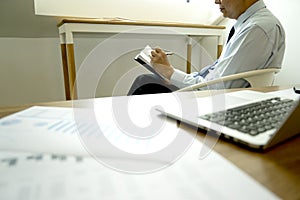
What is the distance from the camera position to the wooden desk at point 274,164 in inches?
9.1

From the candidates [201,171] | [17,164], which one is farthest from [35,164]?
[201,171]

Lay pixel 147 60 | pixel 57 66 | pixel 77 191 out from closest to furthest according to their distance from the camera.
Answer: pixel 77 191
pixel 147 60
pixel 57 66

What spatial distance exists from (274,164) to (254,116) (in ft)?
0.45

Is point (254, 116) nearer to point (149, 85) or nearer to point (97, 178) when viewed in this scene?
point (97, 178)

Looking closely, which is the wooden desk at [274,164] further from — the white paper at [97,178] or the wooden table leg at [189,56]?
the wooden table leg at [189,56]

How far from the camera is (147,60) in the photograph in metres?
1.27

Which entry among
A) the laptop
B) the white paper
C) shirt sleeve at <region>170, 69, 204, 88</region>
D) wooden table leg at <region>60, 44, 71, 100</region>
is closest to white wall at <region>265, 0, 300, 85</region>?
shirt sleeve at <region>170, 69, 204, 88</region>

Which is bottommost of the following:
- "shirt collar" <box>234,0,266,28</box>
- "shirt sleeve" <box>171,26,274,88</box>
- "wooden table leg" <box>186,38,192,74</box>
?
"wooden table leg" <box>186,38,192,74</box>

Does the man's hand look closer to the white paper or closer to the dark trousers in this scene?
the dark trousers

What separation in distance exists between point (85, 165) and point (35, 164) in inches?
2.2

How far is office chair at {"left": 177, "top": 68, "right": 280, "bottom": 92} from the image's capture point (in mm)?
923

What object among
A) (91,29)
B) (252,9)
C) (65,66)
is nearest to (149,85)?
(91,29)

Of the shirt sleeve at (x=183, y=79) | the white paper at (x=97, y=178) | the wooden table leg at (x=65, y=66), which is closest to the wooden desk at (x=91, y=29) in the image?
the wooden table leg at (x=65, y=66)

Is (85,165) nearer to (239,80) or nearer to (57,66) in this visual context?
(239,80)
